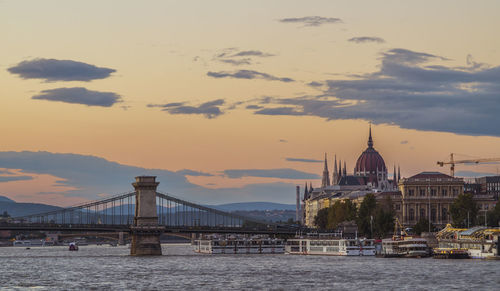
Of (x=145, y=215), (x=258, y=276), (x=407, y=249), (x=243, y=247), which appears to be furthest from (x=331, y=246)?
(x=258, y=276)

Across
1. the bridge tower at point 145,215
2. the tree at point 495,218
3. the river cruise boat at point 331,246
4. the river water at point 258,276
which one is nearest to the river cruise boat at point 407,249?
the river cruise boat at point 331,246

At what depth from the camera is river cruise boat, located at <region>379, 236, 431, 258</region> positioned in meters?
151

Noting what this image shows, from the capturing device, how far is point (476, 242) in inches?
5605

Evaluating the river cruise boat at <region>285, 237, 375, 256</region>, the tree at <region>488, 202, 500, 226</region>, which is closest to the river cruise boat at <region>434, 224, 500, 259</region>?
the river cruise boat at <region>285, 237, 375, 256</region>

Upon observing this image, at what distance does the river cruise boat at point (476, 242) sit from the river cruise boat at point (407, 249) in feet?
8.36

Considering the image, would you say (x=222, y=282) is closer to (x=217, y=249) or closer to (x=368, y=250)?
(x=368, y=250)

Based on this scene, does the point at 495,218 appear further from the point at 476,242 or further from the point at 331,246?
the point at 476,242

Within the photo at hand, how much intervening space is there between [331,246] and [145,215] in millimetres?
36197

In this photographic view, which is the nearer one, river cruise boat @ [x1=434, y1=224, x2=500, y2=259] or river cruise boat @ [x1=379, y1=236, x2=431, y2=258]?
river cruise boat @ [x1=434, y1=224, x2=500, y2=259]

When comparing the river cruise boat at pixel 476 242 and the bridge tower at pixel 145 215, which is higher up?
the bridge tower at pixel 145 215

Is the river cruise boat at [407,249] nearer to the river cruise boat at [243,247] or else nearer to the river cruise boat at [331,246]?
the river cruise boat at [331,246]

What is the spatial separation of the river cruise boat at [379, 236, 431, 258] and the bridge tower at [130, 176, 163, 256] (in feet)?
106

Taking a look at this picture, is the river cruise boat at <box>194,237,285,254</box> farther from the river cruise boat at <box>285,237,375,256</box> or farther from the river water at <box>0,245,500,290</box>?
the river water at <box>0,245,500,290</box>

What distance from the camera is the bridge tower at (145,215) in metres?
149
